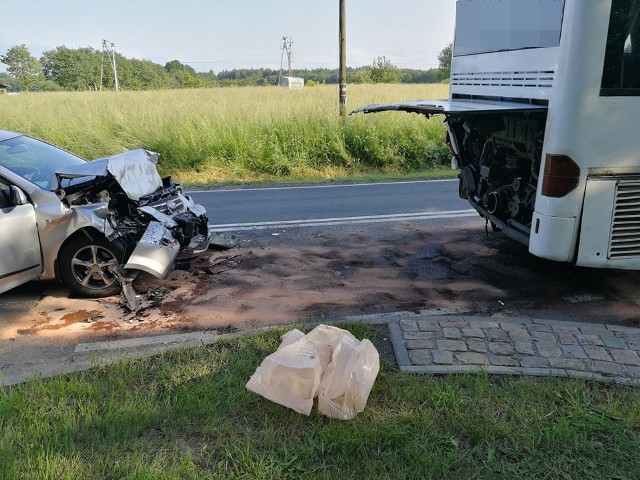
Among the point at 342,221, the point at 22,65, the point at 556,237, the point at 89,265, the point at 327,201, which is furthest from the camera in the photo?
the point at 22,65

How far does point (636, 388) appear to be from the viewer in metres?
3.12

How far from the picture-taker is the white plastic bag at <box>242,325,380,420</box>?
2.81 metres

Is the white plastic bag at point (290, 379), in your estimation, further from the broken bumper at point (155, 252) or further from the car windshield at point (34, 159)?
the car windshield at point (34, 159)

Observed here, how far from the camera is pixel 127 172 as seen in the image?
16.8 feet

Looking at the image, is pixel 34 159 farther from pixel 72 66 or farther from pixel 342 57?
pixel 72 66

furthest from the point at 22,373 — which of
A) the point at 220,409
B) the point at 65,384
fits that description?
the point at 220,409

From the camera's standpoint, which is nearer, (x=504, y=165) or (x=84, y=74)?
(x=504, y=165)

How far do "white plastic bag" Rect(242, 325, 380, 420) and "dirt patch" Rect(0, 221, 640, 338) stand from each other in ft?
4.57

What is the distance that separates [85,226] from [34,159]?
1210 millimetres

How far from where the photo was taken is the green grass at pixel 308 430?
8.20 ft

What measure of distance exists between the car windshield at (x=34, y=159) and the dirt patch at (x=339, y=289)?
3.74ft

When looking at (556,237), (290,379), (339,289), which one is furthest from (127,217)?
(556,237)

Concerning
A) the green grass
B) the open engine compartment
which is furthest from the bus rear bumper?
the green grass

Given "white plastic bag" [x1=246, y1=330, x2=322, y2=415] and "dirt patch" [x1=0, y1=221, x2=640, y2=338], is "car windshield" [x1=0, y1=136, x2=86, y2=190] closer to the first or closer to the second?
"dirt patch" [x1=0, y1=221, x2=640, y2=338]
